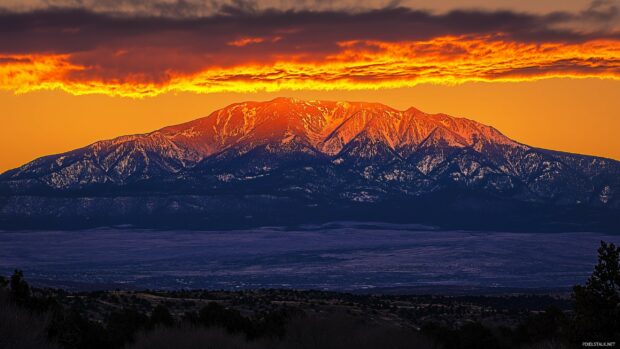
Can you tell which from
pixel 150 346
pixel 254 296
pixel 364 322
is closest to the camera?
pixel 150 346

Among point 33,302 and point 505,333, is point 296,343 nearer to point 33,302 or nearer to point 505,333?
point 33,302

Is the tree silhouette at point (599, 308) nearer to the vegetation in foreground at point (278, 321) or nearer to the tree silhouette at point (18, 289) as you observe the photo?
the vegetation in foreground at point (278, 321)

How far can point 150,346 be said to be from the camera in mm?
54188

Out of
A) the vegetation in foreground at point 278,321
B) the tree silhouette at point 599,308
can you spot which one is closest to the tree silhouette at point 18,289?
the vegetation in foreground at point 278,321

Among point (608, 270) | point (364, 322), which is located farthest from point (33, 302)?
point (608, 270)

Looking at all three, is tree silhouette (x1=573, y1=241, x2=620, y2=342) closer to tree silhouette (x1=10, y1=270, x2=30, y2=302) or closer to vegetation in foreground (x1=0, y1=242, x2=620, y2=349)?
vegetation in foreground (x1=0, y1=242, x2=620, y2=349)

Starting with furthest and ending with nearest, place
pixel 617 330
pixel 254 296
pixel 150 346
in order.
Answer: pixel 254 296 → pixel 150 346 → pixel 617 330

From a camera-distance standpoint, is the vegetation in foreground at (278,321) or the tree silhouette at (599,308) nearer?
the tree silhouette at (599,308)

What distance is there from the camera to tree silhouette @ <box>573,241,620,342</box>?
43.1 metres

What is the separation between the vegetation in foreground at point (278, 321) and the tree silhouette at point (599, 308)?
37 mm

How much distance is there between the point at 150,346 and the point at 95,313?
1922 cm

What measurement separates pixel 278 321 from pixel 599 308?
27.0 m

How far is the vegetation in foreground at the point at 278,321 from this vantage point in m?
44.1

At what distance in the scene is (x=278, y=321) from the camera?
2633 inches
